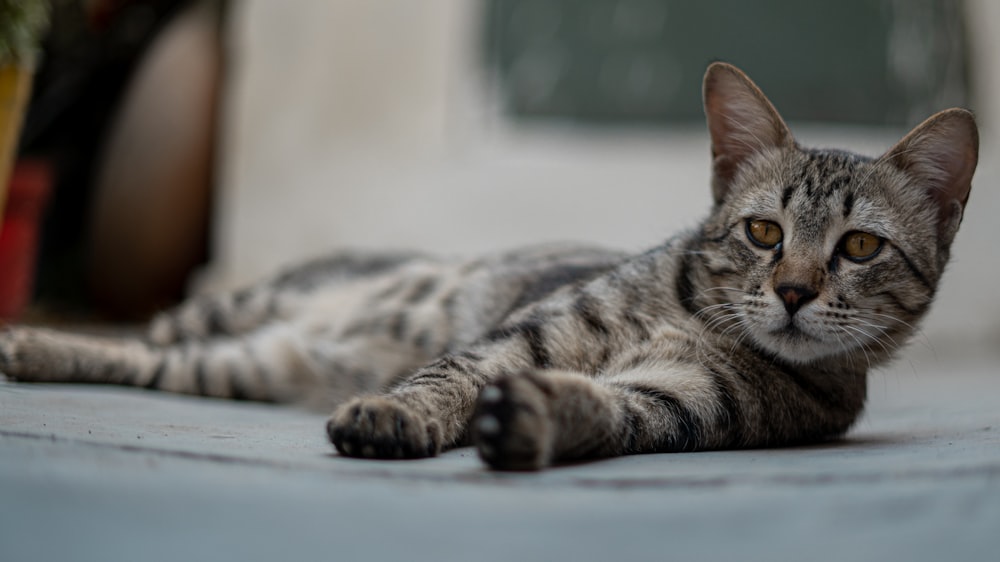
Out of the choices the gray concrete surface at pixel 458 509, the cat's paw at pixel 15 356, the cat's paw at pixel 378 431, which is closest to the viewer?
the gray concrete surface at pixel 458 509

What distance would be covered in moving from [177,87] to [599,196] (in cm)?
218

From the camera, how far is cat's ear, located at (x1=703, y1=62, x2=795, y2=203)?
5.44ft

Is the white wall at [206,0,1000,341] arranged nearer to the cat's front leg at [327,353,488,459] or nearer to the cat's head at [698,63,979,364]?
the cat's head at [698,63,979,364]

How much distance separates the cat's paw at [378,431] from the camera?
118 centimetres

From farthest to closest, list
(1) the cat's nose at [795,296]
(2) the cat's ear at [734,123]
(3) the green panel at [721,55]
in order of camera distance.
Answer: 1. (3) the green panel at [721,55]
2. (2) the cat's ear at [734,123]
3. (1) the cat's nose at [795,296]

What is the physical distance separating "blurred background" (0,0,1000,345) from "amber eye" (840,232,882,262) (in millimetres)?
2590

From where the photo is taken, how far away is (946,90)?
160 inches

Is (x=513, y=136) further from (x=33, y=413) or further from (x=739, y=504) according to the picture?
(x=739, y=504)

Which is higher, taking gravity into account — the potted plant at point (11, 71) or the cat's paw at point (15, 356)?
the potted plant at point (11, 71)

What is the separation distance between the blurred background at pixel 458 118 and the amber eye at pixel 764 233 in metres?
2.51

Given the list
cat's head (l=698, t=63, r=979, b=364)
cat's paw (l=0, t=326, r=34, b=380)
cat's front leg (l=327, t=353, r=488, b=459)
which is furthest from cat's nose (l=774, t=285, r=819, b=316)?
cat's paw (l=0, t=326, r=34, b=380)

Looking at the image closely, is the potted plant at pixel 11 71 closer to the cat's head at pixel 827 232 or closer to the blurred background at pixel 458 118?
the cat's head at pixel 827 232

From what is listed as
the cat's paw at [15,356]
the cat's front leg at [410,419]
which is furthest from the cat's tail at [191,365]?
the cat's front leg at [410,419]

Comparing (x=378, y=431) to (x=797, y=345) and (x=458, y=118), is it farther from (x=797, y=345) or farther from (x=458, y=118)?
(x=458, y=118)
